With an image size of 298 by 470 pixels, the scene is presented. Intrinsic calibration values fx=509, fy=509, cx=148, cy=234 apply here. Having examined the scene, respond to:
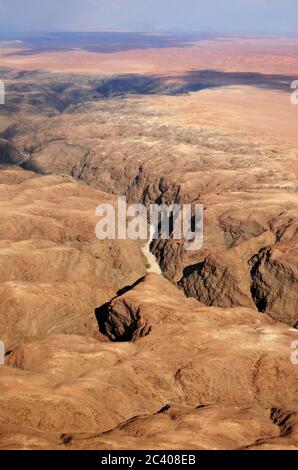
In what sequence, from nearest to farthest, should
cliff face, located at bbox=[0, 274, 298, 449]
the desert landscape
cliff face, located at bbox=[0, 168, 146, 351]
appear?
cliff face, located at bbox=[0, 274, 298, 449]
the desert landscape
cliff face, located at bbox=[0, 168, 146, 351]

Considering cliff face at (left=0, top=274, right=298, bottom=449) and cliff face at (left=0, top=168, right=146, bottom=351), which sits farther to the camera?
cliff face at (left=0, top=168, right=146, bottom=351)

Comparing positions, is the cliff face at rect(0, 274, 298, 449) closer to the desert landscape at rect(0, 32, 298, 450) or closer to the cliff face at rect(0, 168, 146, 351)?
the desert landscape at rect(0, 32, 298, 450)

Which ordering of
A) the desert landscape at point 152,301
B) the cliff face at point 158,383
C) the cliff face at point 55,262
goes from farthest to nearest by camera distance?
the cliff face at point 55,262, the desert landscape at point 152,301, the cliff face at point 158,383

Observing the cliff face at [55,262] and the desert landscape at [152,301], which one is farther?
the cliff face at [55,262]

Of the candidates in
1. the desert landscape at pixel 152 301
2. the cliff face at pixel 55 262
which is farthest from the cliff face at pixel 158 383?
the cliff face at pixel 55 262

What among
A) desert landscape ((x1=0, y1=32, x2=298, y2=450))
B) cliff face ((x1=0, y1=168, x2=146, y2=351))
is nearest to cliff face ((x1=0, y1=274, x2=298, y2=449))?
desert landscape ((x1=0, y1=32, x2=298, y2=450))

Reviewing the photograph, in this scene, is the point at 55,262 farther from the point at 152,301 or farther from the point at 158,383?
the point at 158,383

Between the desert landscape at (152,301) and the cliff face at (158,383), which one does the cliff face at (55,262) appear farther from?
the cliff face at (158,383)

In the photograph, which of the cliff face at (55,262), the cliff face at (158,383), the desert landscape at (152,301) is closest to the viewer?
the cliff face at (158,383)

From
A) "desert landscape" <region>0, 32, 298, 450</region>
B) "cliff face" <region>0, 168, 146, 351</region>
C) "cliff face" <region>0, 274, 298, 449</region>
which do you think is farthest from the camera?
"cliff face" <region>0, 168, 146, 351</region>
